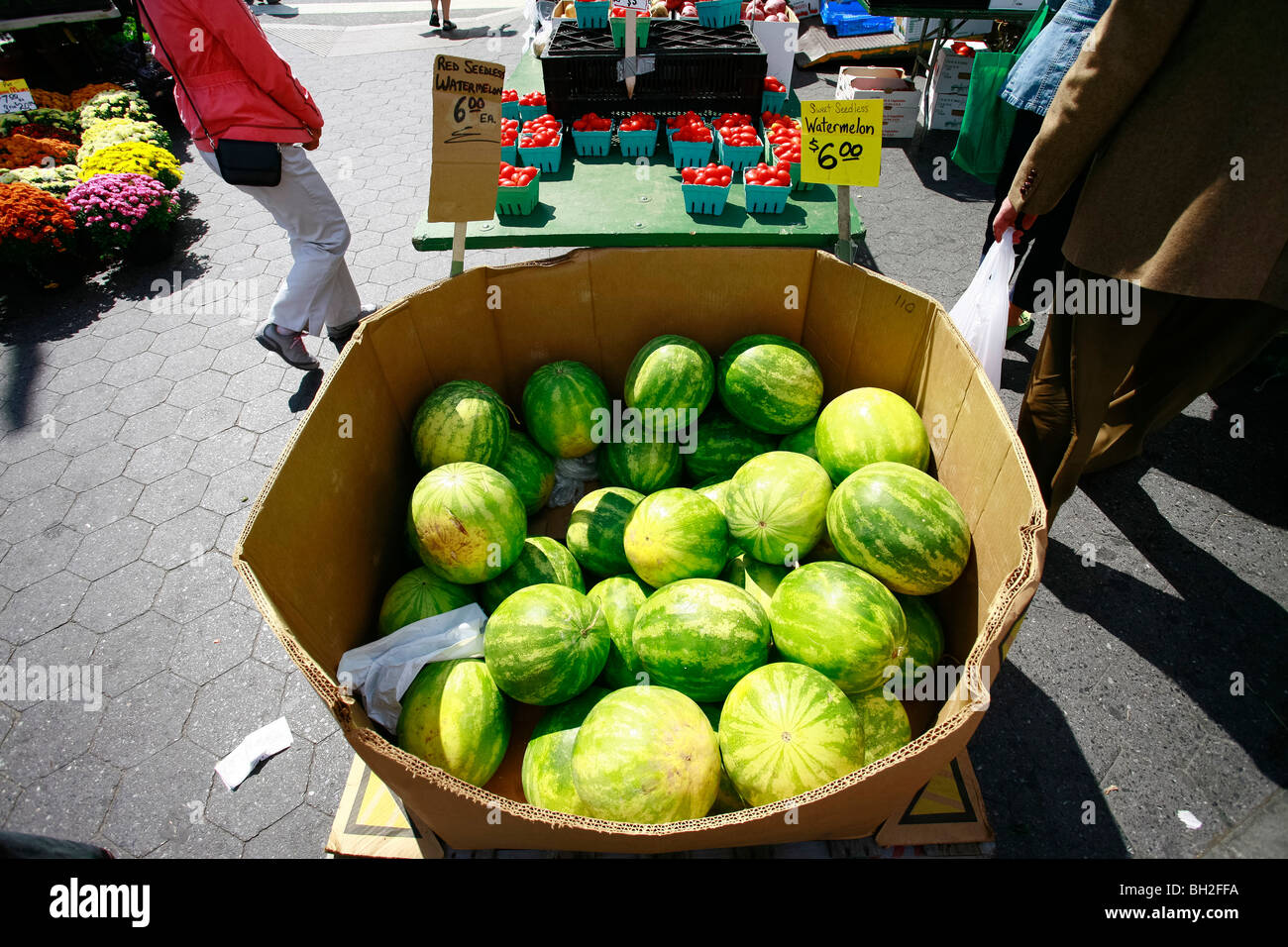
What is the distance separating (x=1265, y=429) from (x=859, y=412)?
10.9 feet

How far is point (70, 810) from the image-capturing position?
8.27 ft

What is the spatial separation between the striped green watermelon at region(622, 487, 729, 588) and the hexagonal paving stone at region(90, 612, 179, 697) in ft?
8.04

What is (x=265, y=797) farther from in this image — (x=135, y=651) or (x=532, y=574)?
(x=532, y=574)

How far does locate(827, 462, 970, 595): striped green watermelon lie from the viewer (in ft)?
6.05

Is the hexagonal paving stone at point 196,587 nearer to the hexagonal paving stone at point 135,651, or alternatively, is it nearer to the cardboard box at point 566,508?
the hexagonal paving stone at point 135,651

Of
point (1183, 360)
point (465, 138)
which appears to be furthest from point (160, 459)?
point (1183, 360)

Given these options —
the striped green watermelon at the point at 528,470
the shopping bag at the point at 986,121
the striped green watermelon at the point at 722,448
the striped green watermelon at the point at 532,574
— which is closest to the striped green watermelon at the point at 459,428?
the striped green watermelon at the point at 528,470

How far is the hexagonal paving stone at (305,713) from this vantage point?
2.71 meters

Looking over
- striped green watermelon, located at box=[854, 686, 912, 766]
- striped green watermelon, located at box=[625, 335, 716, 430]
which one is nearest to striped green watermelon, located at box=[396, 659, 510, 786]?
striped green watermelon, located at box=[854, 686, 912, 766]

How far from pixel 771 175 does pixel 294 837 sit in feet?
12.7

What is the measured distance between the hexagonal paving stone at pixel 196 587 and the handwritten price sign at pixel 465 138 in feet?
7.28

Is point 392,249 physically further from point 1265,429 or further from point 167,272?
point 1265,429

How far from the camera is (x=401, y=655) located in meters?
1.92

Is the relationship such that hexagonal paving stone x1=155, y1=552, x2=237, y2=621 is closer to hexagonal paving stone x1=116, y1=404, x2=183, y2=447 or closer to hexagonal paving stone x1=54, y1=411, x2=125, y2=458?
hexagonal paving stone x1=116, y1=404, x2=183, y2=447
